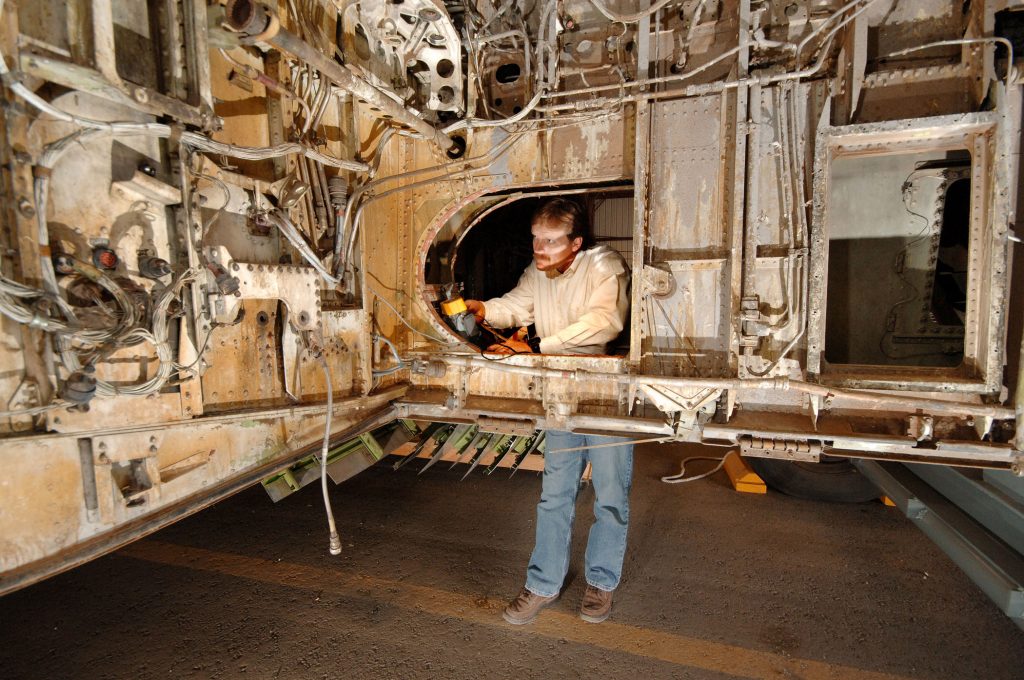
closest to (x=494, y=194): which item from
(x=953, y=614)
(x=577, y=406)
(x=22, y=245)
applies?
(x=577, y=406)

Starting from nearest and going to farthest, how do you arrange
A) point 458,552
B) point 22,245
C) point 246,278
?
point 22,245 < point 246,278 < point 458,552

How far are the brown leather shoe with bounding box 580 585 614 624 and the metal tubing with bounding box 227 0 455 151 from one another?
3622mm

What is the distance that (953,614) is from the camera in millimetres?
3258

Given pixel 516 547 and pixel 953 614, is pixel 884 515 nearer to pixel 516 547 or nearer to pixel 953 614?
pixel 953 614

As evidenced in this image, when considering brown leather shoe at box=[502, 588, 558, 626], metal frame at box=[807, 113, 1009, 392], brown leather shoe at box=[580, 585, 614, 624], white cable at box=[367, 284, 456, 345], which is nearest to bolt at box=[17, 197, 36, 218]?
white cable at box=[367, 284, 456, 345]

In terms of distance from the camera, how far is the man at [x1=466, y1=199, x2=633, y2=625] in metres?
3.24

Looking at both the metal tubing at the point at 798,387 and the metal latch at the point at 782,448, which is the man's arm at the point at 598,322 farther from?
the metal latch at the point at 782,448

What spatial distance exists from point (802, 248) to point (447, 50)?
10.0 feet

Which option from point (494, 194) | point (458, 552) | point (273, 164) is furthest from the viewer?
point (494, 194)

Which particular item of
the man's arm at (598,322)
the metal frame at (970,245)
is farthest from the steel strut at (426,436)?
the metal frame at (970,245)

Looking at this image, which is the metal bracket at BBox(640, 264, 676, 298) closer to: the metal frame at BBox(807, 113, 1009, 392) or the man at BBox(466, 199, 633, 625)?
the man at BBox(466, 199, 633, 625)

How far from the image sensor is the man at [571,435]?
127 inches

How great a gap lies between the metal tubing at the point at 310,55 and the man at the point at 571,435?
4.45ft

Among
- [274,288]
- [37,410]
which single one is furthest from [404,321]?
[37,410]
